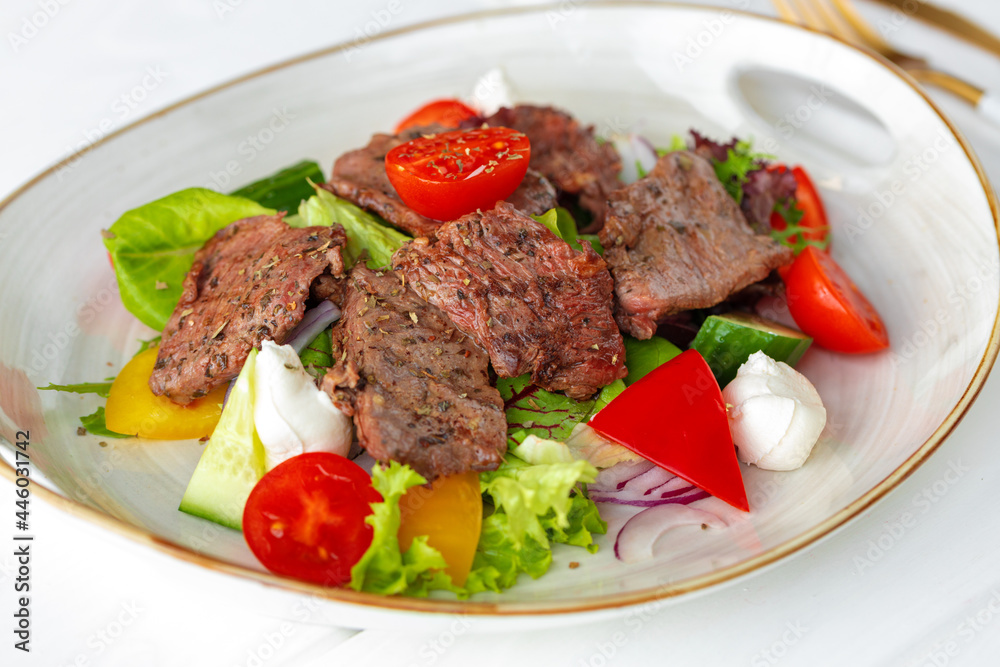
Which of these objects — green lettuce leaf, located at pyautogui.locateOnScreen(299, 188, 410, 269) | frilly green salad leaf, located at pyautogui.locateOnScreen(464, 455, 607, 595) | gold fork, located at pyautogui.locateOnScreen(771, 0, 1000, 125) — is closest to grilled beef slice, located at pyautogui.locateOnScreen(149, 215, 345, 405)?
green lettuce leaf, located at pyautogui.locateOnScreen(299, 188, 410, 269)

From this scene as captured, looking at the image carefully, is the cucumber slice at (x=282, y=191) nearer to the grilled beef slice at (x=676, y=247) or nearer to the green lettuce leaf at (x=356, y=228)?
the green lettuce leaf at (x=356, y=228)

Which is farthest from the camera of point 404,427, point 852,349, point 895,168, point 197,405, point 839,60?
point 839,60

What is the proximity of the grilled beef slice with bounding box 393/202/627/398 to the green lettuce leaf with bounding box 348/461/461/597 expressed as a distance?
2.16 ft

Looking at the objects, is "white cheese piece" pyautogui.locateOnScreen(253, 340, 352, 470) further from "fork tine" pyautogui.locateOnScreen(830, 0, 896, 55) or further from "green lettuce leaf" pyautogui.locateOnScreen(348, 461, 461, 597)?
"fork tine" pyautogui.locateOnScreen(830, 0, 896, 55)

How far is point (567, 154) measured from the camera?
4227mm

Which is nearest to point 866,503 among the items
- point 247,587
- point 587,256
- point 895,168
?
point 587,256

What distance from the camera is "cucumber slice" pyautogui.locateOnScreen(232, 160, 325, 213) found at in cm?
412

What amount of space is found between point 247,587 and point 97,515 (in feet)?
1.86

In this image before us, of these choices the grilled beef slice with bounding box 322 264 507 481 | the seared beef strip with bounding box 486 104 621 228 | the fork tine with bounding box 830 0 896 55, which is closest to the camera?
the grilled beef slice with bounding box 322 264 507 481

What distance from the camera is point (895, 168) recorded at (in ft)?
14.0

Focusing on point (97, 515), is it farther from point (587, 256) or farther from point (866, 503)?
point (866, 503)

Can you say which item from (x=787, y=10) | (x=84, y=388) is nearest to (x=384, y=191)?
(x=84, y=388)

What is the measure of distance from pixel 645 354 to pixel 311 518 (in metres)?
1.63

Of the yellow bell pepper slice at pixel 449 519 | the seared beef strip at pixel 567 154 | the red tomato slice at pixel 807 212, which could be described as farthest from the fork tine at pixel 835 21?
the yellow bell pepper slice at pixel 449 519
